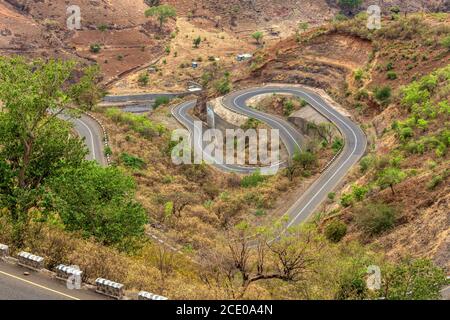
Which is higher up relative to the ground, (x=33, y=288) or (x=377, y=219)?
(x=33, y=288)

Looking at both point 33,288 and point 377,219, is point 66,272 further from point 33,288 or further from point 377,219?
point 377,219

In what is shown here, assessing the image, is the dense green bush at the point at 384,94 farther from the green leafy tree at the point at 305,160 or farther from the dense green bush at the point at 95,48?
the dense green bush at the point at 95,48

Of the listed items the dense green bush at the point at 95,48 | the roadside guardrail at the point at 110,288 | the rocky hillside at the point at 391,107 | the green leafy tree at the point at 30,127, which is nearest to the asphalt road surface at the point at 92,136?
the rocky hillside at the point at 391,107

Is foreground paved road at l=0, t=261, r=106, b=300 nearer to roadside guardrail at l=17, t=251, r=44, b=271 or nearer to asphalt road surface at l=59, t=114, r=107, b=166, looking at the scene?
roadside guardrail at l=17, t=251, r=44, b=271

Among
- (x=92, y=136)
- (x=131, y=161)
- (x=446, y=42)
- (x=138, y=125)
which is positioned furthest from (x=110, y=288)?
(x=446, y=42)

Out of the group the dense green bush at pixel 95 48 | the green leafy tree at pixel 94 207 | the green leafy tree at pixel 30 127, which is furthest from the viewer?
the dense green bush at pixel 95 48

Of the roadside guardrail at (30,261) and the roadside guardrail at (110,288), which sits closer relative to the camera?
the roadside guardrail at (110,288)

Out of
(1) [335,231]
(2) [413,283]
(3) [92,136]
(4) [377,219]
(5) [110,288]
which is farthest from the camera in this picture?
(3) [92,136]
